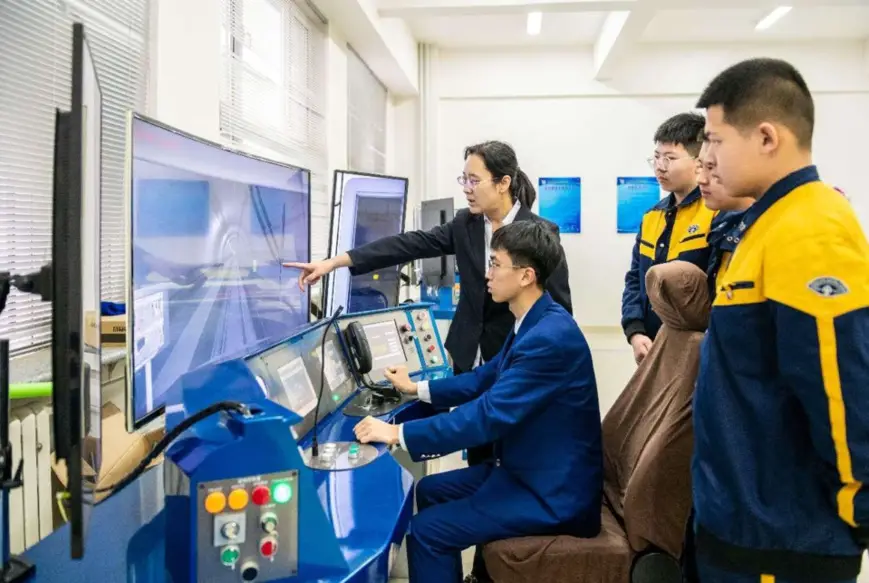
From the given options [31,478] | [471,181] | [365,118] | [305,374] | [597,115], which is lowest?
[31,478]

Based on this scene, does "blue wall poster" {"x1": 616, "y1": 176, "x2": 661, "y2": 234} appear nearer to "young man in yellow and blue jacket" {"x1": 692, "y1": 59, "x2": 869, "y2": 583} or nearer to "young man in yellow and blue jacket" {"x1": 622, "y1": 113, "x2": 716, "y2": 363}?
"young man in yellow and blue jacket" {"x1": 622, "y1": 113, "x2": 716, "y2": 363}

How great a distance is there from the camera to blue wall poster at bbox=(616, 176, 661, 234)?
5.20 meters

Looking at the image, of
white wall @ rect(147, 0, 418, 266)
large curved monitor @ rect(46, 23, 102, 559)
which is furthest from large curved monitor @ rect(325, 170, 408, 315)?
large curved monitor @ rect(46, 23, 102, 559)

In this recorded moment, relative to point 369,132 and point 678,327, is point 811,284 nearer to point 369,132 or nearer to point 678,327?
point 678,327


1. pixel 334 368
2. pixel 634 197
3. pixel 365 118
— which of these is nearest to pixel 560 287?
pixel 334 368

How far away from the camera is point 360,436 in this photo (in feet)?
4.62

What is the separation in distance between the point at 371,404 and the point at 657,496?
905 millimetres

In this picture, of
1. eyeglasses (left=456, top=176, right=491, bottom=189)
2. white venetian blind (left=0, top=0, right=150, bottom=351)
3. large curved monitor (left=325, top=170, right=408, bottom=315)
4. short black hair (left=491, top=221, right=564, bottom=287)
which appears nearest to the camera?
white venetian blind (left=0, top=0, right=150, bottom=351)

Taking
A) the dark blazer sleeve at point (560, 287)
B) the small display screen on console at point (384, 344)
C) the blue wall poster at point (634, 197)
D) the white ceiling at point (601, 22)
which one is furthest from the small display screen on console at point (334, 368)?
the blue wall poster at point (634, 197)

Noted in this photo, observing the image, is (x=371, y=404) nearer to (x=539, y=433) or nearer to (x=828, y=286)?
(x=539, y=433)

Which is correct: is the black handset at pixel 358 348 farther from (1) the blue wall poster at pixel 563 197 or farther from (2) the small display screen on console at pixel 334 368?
(1) the blue wall poster at pixel 563 197

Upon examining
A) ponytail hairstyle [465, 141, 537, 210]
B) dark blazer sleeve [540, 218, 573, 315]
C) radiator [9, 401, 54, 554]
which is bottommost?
radiator [9, 401, 54, 554]

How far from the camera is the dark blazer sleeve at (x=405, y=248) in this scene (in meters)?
2.31

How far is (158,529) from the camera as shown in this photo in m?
1.06
